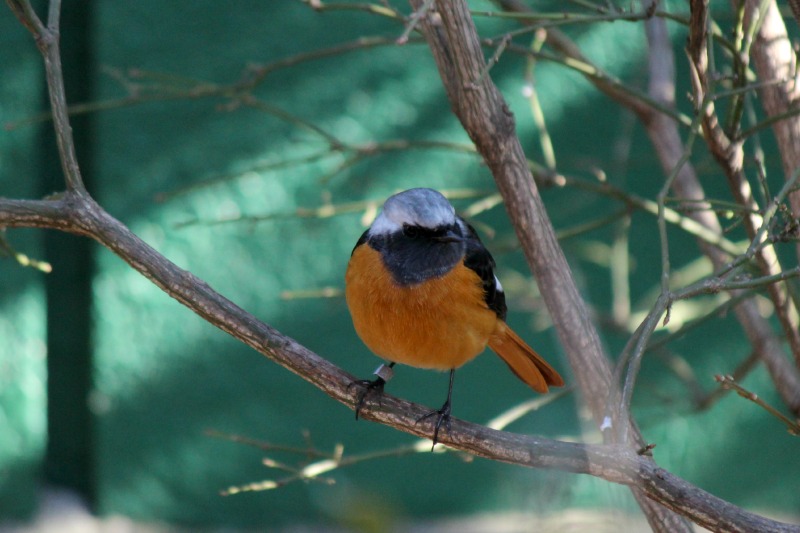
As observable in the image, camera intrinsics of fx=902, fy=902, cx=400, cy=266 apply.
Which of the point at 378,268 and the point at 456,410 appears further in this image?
the point at 456,410

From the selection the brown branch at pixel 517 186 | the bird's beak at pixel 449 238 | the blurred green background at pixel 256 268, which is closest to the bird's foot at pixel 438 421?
the brown branch at pixel 517 186

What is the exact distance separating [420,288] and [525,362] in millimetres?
636

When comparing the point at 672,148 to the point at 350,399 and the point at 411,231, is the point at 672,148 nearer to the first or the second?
the point at 411,231

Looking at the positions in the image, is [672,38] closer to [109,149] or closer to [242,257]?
[242,257]

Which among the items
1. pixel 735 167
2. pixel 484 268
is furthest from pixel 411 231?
pixel 735 167

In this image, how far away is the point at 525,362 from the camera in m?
3.15

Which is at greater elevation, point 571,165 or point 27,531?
point 571,165

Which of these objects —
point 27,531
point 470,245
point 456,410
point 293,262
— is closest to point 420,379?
point 456,410

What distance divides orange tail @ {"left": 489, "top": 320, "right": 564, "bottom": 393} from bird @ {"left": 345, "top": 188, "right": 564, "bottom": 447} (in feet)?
0.94

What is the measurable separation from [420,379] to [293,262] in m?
0.88

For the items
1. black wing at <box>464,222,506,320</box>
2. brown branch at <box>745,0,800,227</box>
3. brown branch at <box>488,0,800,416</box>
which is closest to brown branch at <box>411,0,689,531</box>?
black wing at <box>464,222,506,320</box>

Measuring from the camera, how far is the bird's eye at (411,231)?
9.02 ft

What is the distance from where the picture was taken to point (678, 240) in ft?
15.0

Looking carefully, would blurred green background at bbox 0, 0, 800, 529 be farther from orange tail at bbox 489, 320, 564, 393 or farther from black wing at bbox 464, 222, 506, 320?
black wing at bbox 464, 222, 506, 320
